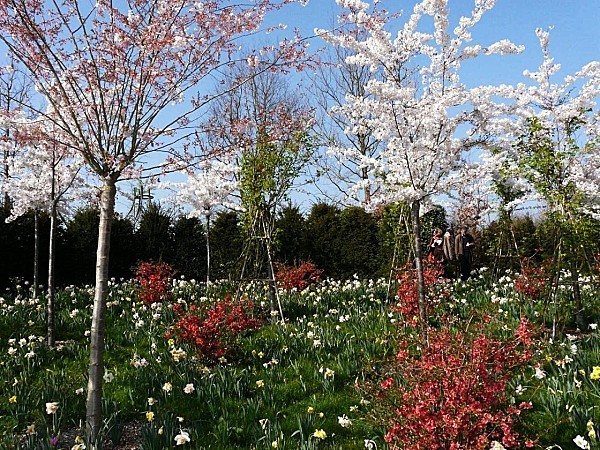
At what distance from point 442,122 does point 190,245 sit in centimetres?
824

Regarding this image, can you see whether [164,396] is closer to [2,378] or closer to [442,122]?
[2,378]

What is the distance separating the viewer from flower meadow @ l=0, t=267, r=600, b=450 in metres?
3.12

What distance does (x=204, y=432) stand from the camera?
3859 mm

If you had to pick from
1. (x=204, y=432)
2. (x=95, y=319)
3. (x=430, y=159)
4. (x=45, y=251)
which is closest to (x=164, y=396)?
(x=204, y=432)

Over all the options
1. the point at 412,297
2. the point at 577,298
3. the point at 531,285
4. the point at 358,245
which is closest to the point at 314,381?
the point at 412,297

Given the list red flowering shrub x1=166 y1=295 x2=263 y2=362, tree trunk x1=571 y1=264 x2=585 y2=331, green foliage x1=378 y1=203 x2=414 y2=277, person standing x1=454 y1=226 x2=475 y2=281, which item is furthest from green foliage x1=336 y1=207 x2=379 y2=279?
red flowering shrub x1=166 y1=295 x2=263 y2=362

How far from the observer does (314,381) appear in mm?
4914

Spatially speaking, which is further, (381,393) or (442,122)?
(442,122)

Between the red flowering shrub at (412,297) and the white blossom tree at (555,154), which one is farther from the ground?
the white blossom tree at (555,154)

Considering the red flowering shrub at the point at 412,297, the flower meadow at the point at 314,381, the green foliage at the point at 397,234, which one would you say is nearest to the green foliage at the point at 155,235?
the flower meadow at the point at 314,381

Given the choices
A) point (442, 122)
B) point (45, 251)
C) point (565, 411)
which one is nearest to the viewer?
point (565, 411)

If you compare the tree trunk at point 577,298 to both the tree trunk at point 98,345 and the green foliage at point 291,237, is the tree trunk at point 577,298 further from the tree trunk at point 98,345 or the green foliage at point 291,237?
the green foliage at point 291,237

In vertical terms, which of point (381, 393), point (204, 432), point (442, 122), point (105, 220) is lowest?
point (204, 432)

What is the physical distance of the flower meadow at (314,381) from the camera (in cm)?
312
